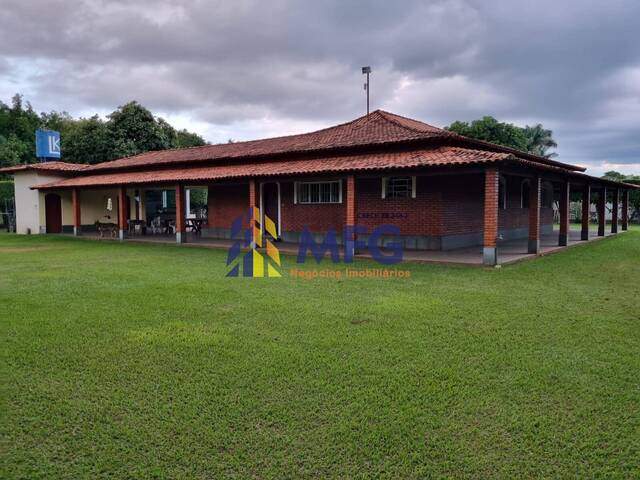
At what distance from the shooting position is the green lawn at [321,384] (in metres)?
3.00

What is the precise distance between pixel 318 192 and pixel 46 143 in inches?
710

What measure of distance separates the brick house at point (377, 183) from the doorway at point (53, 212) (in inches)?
Result: 75.1

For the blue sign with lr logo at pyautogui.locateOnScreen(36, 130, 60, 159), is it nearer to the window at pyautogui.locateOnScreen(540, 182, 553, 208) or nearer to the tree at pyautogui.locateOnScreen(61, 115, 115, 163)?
the tree at pyautogui.locateOnScreen(61, 115, 115, 163)

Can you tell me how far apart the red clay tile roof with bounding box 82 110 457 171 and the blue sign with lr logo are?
17.0 ft

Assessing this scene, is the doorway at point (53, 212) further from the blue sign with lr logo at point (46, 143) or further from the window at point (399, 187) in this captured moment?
the window at point (399, 187)

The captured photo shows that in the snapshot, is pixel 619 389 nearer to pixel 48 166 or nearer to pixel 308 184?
pixel 308 184

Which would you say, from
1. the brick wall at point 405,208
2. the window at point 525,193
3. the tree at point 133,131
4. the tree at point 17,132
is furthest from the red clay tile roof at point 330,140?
the tree at point 17,132

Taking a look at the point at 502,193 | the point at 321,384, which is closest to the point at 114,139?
the point at 502,193

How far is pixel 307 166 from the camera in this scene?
14836mm

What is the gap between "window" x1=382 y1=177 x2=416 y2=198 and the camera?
48.0 feet

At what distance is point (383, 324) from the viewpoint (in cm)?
594

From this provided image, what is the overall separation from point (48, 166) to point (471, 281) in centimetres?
2218

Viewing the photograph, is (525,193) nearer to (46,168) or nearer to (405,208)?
(405,208)

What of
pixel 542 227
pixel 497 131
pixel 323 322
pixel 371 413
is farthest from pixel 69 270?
pixel 497 131
